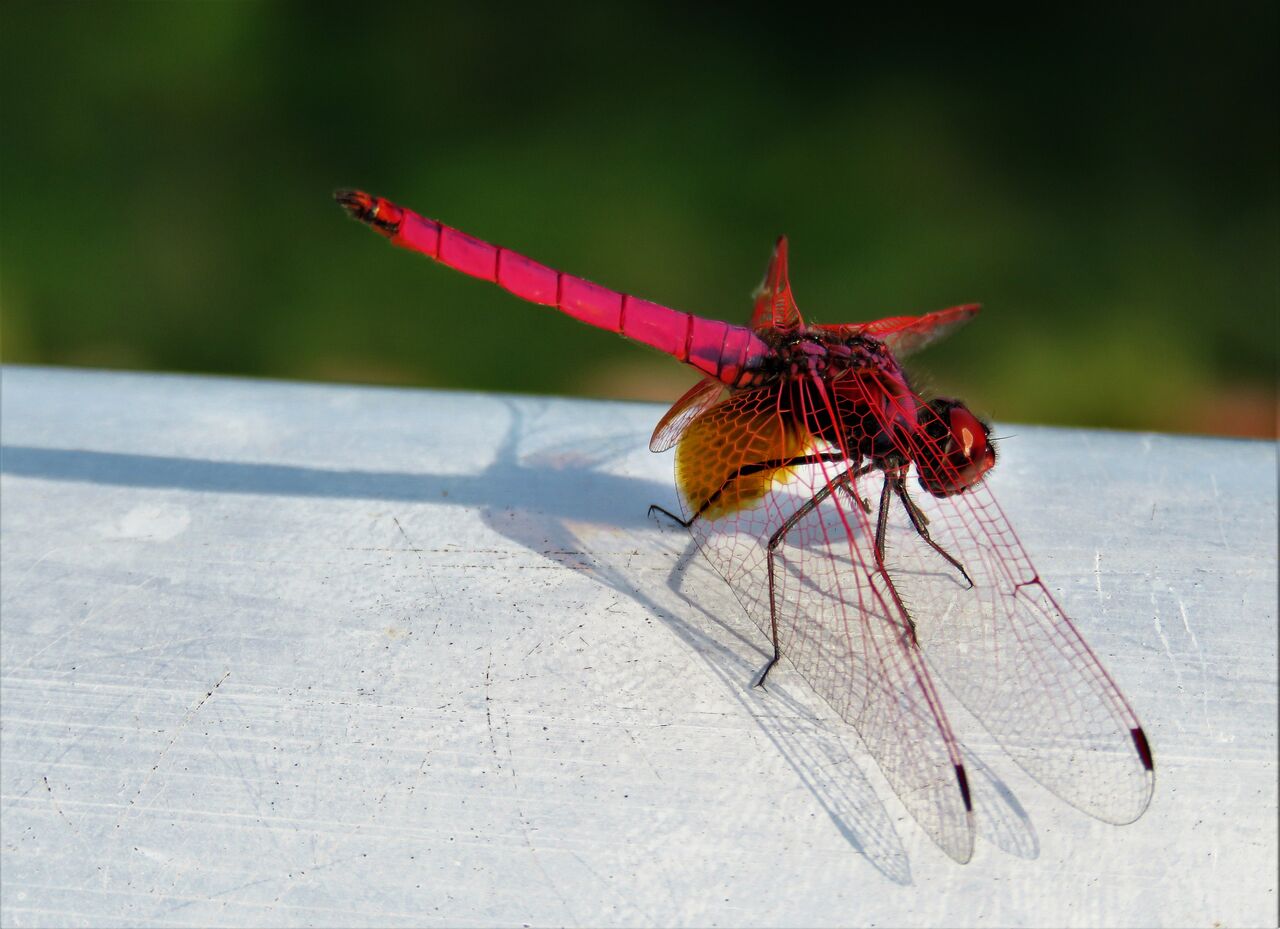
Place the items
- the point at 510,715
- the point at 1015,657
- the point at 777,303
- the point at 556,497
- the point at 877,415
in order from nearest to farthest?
the point at 510,715, the point at 1015,657, the point at 556,497, the point at 877,415, the point at 777,303

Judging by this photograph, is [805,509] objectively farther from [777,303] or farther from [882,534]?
[777,303]

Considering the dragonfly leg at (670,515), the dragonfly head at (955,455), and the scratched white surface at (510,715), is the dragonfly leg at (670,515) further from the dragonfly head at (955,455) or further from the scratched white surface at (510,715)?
the dragonfly head at (955,455)

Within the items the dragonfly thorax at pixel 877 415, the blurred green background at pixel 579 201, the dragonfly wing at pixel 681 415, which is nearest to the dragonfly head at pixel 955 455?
the dragonfly thorax at pixel 877 415

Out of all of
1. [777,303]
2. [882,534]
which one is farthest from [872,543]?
[777,303]

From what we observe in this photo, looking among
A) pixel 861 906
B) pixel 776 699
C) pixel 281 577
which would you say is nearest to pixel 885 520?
pixel 776 699

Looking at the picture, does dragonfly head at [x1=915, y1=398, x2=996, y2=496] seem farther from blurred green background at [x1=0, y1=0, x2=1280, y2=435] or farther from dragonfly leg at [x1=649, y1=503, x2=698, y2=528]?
blurred green background at [x1=0, y1=0, x2=1280, y2=435]

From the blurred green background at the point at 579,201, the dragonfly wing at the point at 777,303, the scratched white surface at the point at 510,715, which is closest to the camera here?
the scratched white surface at the point at 510,715
